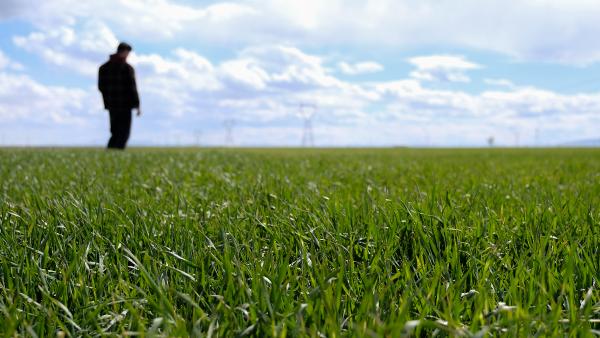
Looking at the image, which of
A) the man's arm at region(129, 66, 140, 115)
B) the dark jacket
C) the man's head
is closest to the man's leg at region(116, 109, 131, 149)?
the dark jacket

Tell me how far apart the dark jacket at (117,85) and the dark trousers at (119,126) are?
181mm

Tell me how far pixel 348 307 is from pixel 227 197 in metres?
2.83

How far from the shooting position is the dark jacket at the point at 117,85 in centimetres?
1573

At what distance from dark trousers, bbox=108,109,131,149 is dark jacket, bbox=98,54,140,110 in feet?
0.59

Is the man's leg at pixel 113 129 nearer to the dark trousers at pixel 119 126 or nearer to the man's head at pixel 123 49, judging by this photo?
the dark trousers at pixel 119 126

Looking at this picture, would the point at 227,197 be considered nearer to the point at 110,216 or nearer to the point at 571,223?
the point at 110,216

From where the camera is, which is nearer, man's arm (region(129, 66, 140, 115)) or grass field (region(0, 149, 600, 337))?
grass field (region(0, 149, 600, 337))

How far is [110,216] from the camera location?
132 inches

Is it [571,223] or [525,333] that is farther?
[571,223]

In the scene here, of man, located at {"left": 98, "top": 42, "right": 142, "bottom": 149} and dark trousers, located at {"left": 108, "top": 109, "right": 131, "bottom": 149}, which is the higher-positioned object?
man, located at {"left": 98, "top": 42, "right": 142, "bottom": 149}

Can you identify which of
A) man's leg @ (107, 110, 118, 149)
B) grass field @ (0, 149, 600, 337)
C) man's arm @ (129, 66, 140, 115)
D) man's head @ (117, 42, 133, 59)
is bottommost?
grass field @ (0, 149, 600, 337)

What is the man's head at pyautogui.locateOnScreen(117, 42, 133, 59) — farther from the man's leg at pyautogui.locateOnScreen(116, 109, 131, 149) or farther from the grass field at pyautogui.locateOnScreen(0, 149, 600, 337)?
the grass field at pyautogui.locateOnScreen(0, 149, 600, 337)

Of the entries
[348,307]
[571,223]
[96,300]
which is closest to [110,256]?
[96,300]

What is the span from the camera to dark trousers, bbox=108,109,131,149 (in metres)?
16.2
